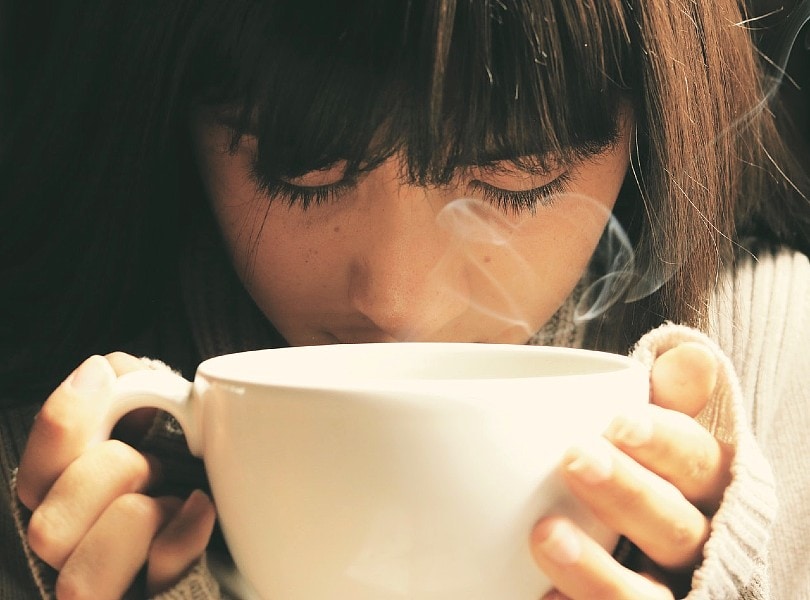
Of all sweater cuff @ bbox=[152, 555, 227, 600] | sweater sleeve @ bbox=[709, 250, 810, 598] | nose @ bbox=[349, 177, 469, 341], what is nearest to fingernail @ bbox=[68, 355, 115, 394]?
sweater cuff @ bbox=[152, 555, 227, 600]

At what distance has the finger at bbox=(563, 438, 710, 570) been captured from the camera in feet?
1.35

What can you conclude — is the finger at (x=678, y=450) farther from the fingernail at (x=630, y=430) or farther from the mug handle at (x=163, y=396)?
the mug handle at (x=163, y=396)

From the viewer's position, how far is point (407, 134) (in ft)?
1.90

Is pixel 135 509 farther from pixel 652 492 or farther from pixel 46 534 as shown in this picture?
pixel 652 492

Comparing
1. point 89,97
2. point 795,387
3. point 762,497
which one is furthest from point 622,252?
point 89,97

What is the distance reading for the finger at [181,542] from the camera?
48cm

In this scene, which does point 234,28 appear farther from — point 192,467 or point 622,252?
point 622,252

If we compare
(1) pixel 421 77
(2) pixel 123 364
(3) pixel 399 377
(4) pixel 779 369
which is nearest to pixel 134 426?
(2) pixel 123 364

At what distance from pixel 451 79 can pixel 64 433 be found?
33 centimetres

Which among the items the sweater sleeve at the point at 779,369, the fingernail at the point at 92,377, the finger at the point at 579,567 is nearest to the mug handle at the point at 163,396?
the fingernail at the point at 92,377

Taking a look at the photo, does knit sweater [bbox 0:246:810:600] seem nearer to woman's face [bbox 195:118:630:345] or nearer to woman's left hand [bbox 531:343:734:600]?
woman's left hand [bbox 531:343:734:600]

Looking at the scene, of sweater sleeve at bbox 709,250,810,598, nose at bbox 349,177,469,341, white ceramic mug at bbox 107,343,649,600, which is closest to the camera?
white ceramic mug at bbox 107,343,649,600

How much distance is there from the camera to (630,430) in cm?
44

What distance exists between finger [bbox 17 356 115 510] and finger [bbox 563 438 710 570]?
264mm
